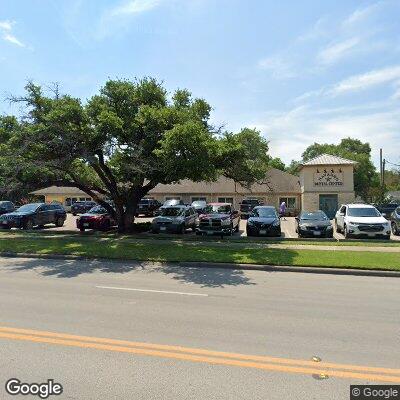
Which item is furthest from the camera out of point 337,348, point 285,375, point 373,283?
point 373,283

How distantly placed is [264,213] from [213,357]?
17920mm

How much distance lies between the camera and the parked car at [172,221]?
2225 centimetres

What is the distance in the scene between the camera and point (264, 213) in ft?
73.9

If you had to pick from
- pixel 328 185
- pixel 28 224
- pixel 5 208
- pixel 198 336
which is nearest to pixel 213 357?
pixel 198 336

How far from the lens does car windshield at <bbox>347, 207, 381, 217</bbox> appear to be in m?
20.9

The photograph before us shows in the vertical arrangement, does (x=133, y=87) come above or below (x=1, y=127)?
above

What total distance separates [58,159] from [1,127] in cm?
478

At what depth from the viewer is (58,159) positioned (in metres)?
17.9

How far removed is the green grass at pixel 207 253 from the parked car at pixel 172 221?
4.44 metres

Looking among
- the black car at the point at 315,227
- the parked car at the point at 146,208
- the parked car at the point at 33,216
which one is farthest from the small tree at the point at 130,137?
the parked car at the point at 146,208

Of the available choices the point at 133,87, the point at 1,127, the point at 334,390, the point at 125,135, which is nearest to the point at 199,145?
the point at 125,135

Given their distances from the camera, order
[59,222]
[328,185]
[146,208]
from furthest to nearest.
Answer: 1. [146,208]
2. [328,185]
3. [59,222]

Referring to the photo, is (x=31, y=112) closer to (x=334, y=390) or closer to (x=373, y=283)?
(x=373, y=283)

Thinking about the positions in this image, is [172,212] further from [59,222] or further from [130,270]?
[130,270]
